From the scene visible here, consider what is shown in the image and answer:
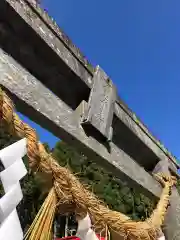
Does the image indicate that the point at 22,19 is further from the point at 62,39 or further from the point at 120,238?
the point at 120,238

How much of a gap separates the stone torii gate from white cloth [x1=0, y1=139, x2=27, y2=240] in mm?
225

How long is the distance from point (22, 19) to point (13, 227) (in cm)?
55

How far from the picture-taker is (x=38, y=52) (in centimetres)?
99

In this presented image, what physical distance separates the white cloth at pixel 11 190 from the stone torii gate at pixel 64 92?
0.74ft

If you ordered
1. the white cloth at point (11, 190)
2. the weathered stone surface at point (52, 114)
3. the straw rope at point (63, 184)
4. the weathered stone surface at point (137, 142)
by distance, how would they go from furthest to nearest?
the weathered stone surface at point (137, 142), the weathered stone surface at point (52, 114), the straw rope at point (63, 184), the white cloth at point (11, 190)

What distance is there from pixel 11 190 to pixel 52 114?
0.41m

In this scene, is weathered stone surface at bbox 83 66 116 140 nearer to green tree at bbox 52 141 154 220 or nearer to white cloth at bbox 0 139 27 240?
white cloth at bbox 0 139 27 240

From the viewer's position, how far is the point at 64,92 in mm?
1114

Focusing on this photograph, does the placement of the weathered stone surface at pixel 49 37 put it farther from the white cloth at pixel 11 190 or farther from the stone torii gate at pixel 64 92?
the white cloth at pixel 11 190

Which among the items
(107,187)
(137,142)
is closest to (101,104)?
(137,142)

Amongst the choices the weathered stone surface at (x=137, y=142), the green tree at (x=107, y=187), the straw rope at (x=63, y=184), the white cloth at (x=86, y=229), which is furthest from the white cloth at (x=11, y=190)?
the green tree at (x=107, y=187)

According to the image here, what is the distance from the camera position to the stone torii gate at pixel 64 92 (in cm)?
88

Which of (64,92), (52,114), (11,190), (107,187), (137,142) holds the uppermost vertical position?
(107,187)

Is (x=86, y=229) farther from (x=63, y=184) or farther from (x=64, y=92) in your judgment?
(x=64, y=92)
